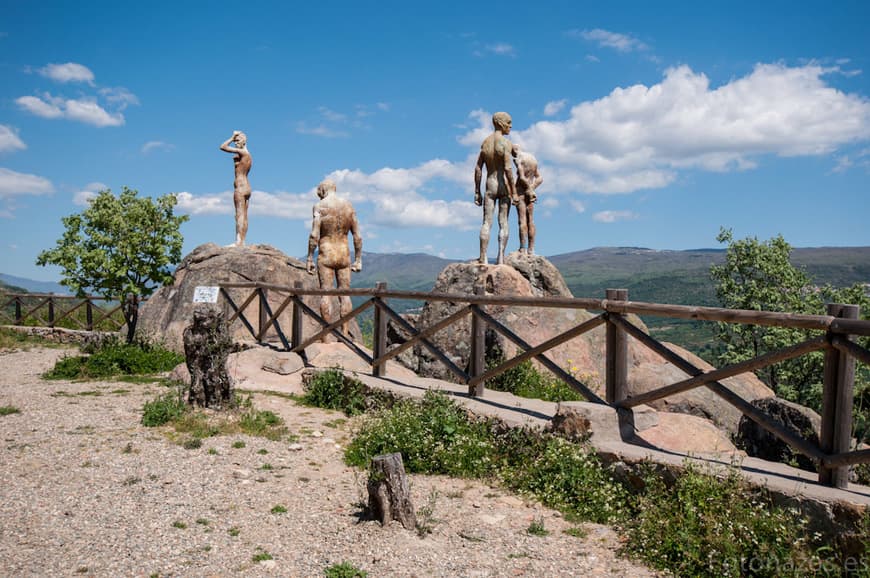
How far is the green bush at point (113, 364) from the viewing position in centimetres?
1127

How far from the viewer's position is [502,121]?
11.8m

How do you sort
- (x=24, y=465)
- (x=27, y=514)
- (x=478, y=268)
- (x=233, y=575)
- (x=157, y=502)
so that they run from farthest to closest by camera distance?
(x=478, y=268) → (x=24, y=465) → (x=157, y=502) → (x=27, y=514) → (x=233, y=575)

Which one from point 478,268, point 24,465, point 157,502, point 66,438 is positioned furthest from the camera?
point 478,268

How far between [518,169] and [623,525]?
32.0ft

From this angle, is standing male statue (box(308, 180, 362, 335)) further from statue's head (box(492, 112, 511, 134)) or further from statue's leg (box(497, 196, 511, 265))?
statue's head (box(492, 112, 511, 134))

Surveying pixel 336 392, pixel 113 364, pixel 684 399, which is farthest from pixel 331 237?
pixel 684 399

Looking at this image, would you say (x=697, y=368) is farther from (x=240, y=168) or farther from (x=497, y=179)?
(x=240, y=168)

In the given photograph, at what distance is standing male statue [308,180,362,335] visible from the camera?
12.7 metres

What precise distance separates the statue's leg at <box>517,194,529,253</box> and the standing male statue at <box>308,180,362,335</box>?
3.61m

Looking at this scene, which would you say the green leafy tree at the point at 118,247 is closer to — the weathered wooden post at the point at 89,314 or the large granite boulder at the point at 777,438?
the weathered wooden post at the point at 89,314

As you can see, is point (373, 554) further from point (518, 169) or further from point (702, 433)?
point (518, 169)

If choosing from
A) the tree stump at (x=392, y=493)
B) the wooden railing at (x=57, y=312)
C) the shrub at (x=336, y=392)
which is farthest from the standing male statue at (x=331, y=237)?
the wooden railing at (x=57, y=312)

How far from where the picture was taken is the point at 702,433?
6.18 metres

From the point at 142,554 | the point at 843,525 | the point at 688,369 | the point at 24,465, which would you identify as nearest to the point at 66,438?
the point at 24,465
